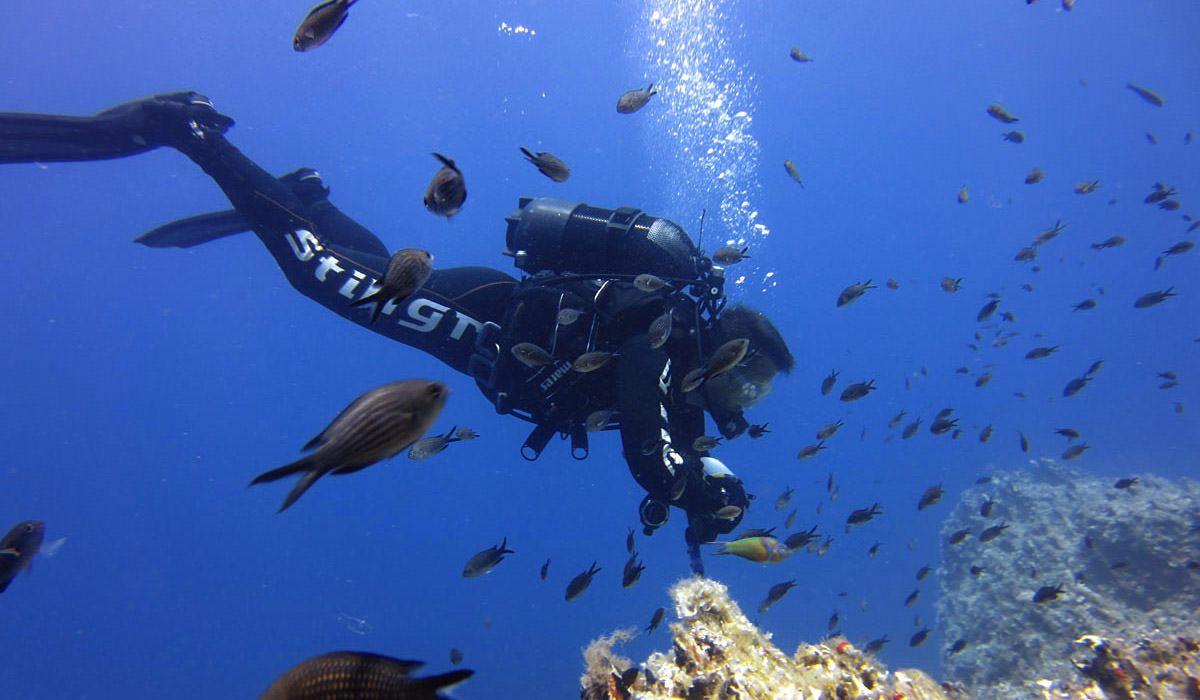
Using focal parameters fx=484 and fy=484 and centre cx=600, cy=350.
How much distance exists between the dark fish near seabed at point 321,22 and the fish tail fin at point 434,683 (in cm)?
329

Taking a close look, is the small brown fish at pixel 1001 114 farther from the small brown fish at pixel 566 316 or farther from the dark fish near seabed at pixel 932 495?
the small brown fish at pixel 566 316

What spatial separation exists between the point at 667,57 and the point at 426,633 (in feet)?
186

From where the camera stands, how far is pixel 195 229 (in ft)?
27.2

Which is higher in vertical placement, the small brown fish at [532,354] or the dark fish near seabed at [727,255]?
the dark fish near seabed at [727,255]

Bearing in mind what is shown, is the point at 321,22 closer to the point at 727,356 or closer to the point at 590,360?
the point at 590,360

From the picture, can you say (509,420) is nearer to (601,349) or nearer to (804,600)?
(804,600)

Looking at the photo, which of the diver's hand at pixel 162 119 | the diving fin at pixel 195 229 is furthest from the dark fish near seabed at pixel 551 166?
the diving fin at pixel 195 229

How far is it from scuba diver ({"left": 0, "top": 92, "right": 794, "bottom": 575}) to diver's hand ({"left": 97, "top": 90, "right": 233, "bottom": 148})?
0.02 meters

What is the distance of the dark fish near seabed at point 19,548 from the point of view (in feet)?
8.89

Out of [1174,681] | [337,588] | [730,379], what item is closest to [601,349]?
[730,379]

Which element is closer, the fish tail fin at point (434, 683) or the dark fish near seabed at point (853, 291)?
the fish tail fin at point (434, 683)

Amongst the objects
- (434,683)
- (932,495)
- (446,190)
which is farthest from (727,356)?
(932,495)

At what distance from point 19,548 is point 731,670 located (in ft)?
15.6

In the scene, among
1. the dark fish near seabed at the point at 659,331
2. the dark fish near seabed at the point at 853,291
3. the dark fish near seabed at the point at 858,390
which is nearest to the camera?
the dark fish near seabed at the point at 659,331
